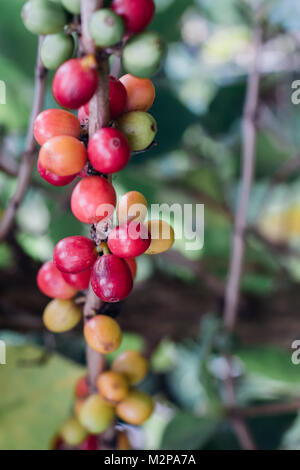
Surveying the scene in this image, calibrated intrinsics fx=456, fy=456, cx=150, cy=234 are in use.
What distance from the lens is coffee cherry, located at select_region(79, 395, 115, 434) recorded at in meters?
0.29

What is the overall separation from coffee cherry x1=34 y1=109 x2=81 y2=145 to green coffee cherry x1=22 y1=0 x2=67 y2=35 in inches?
1.3

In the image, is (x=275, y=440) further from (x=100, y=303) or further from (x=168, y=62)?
(x=168, y=62)

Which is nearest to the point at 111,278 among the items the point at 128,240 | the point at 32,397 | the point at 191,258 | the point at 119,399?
the point at 128,240

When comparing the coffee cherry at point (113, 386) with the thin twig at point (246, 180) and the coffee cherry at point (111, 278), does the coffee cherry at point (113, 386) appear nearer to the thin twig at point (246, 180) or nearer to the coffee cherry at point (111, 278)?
the coffee cherry at point (111, 278)

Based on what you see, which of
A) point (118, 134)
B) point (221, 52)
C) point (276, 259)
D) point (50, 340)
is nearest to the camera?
point (118, 134)

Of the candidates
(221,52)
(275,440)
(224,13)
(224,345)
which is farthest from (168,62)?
(275,440)

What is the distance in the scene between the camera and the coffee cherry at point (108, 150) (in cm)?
18

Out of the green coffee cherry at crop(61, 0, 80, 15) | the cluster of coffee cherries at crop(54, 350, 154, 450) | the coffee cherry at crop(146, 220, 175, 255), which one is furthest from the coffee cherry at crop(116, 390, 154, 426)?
the green coffee cherry at crop(61, 0, 80, 15)

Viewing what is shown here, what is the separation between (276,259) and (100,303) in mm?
513

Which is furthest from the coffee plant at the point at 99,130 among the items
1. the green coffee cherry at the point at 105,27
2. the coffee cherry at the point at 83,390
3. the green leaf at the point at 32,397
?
the green leaf at the point at 32,397

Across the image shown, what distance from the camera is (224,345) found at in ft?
1.86

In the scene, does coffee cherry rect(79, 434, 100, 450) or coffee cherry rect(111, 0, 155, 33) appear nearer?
coffee cherry rect(111, 0, 155, 33)

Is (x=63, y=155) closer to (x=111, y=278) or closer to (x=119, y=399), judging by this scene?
(x=111, y=278)

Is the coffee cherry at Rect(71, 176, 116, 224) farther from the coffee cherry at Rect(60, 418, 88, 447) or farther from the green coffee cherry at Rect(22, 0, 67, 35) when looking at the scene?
the coffee cherry at Rect(60, 418, 88, 447)
